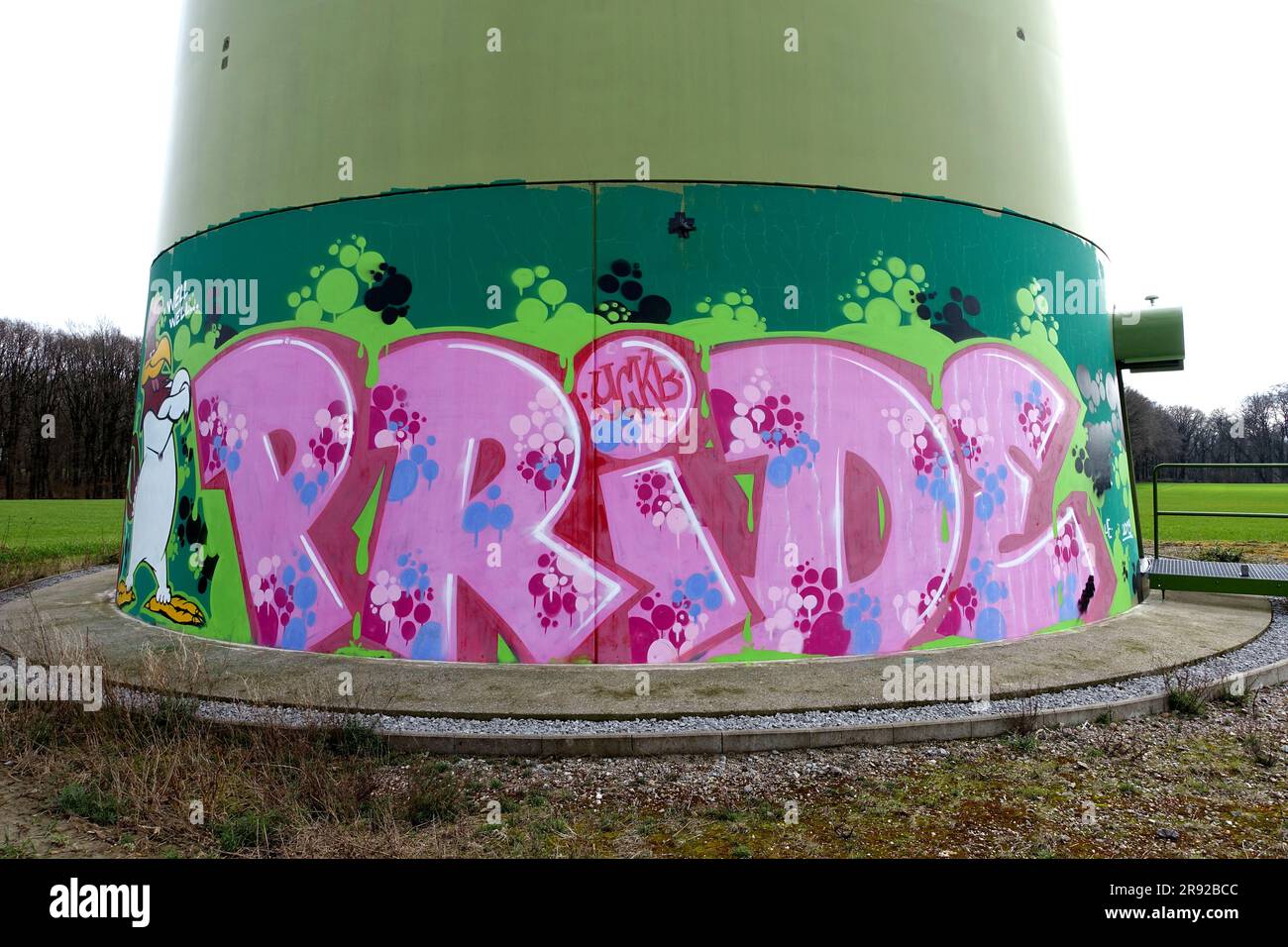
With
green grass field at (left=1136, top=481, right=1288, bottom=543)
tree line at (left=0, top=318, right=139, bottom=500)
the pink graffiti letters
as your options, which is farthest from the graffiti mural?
tree line at (left=0, top=318, right=139, bottom=500)

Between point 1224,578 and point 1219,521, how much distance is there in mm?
30989

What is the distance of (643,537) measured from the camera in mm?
7215

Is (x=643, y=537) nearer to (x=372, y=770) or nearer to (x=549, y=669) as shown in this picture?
(x=549, y=669)

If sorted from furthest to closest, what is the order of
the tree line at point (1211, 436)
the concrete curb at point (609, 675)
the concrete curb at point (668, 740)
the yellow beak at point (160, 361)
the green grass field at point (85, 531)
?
the tree line at point (1211, 436), the green grass field at point (85, 531), the yellow beak at point (160, 361), the concrete curb at point (609, 675), the concrete curb at point (668, 740)

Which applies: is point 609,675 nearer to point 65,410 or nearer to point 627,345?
point 627,345

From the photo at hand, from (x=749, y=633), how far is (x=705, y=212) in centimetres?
383

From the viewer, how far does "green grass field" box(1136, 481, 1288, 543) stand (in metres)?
23.3

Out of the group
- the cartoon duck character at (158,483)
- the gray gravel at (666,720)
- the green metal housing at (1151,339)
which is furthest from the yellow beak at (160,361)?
the green metal housing at (1151,339)

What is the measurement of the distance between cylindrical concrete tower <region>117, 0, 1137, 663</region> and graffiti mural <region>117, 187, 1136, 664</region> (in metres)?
0.03

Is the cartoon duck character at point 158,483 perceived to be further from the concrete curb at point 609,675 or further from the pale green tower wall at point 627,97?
the pale green tower wall at point 627,97

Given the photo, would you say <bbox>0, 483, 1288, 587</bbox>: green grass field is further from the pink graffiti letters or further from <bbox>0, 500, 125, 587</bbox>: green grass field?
the pink graffiti letters

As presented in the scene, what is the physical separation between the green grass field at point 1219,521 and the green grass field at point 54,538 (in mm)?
17006

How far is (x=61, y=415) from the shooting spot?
48.1 meters

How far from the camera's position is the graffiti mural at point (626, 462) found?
7242 millimetres
